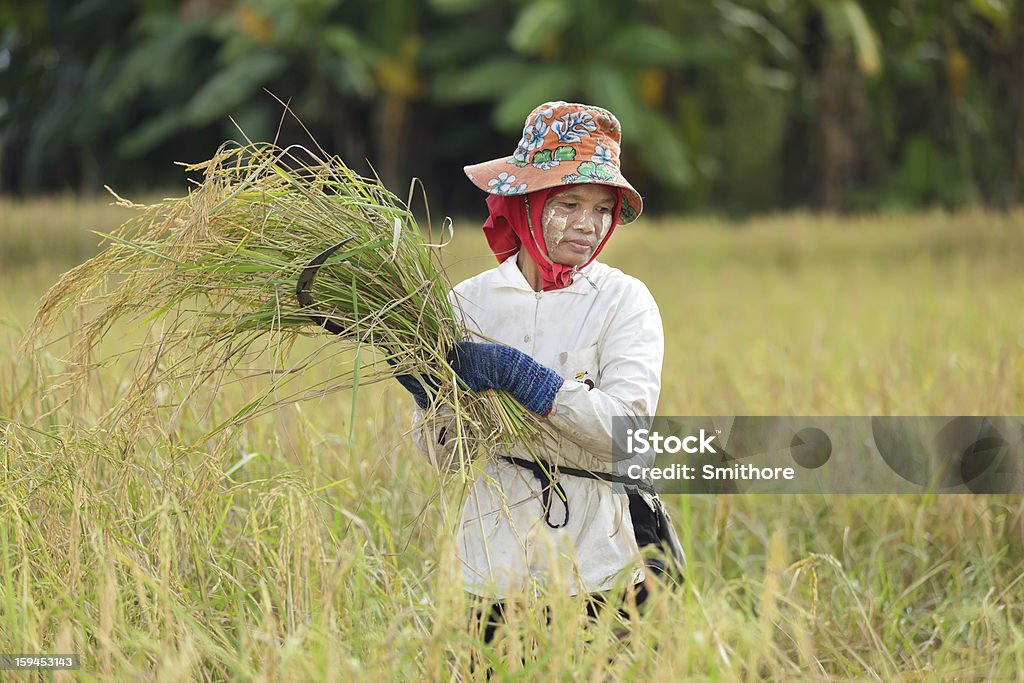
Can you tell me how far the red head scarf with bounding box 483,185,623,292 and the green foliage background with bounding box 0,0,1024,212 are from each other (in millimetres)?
8104

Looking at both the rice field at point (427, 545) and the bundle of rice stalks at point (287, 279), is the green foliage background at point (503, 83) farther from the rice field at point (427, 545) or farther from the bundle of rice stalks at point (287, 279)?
the bundle of rice stalks at point (287, 279)

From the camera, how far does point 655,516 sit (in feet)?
6.79

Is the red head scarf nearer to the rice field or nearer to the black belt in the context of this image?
the black belt

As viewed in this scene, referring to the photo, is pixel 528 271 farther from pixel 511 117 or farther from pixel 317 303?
pixel 511 117

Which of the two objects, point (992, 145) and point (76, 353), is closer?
point (76, 353)

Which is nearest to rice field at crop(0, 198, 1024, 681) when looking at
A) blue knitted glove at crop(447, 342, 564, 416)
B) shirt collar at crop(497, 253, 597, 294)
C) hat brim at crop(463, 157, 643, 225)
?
blue knitted glove at crop(447, 342, 564, 416)

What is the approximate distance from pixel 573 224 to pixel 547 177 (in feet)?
0.31

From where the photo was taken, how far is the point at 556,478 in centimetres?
199

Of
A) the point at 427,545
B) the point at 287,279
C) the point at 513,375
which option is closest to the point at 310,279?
the point at 287,279

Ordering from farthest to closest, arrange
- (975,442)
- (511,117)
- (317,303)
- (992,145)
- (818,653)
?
(992,145), (511,117), (975,442), (818,653), (317,303)

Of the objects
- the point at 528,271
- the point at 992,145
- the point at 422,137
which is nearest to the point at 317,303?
the point at 528,271

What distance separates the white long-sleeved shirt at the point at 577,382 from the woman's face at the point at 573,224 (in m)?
0.05

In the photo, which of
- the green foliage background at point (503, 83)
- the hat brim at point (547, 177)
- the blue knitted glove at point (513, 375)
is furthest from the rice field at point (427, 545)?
the green foliage background at point (503, 83)

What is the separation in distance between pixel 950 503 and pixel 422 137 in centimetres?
1209
